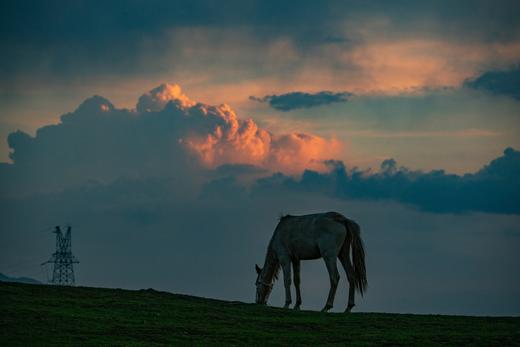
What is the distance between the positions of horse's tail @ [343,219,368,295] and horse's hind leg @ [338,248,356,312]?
0.77 ft

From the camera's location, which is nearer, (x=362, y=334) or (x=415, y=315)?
(x=362, y=334)

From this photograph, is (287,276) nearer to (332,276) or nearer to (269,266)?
(269,266)

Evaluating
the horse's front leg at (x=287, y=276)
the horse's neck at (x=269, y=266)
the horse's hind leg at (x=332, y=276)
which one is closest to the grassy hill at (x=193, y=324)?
the horse's hind leg at (x=332, y=276)

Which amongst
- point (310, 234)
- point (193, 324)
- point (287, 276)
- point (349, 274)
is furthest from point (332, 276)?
point (193, 324)

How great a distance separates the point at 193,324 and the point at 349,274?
9605mm

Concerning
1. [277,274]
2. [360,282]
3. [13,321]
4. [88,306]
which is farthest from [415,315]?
[13,321]

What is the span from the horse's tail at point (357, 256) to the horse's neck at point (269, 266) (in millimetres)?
4226

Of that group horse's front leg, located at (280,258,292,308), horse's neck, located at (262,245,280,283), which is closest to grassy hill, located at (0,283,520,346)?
horse's front leg, located at (280,258,292,308)

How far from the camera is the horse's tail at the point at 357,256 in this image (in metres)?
33.3

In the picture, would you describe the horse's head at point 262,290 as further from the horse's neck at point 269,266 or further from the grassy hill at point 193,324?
the grassy hill at point 193,324

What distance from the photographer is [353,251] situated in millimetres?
33438

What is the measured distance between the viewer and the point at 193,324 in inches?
1013

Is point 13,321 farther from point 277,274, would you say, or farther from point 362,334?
point 277,274

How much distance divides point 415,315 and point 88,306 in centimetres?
1164
